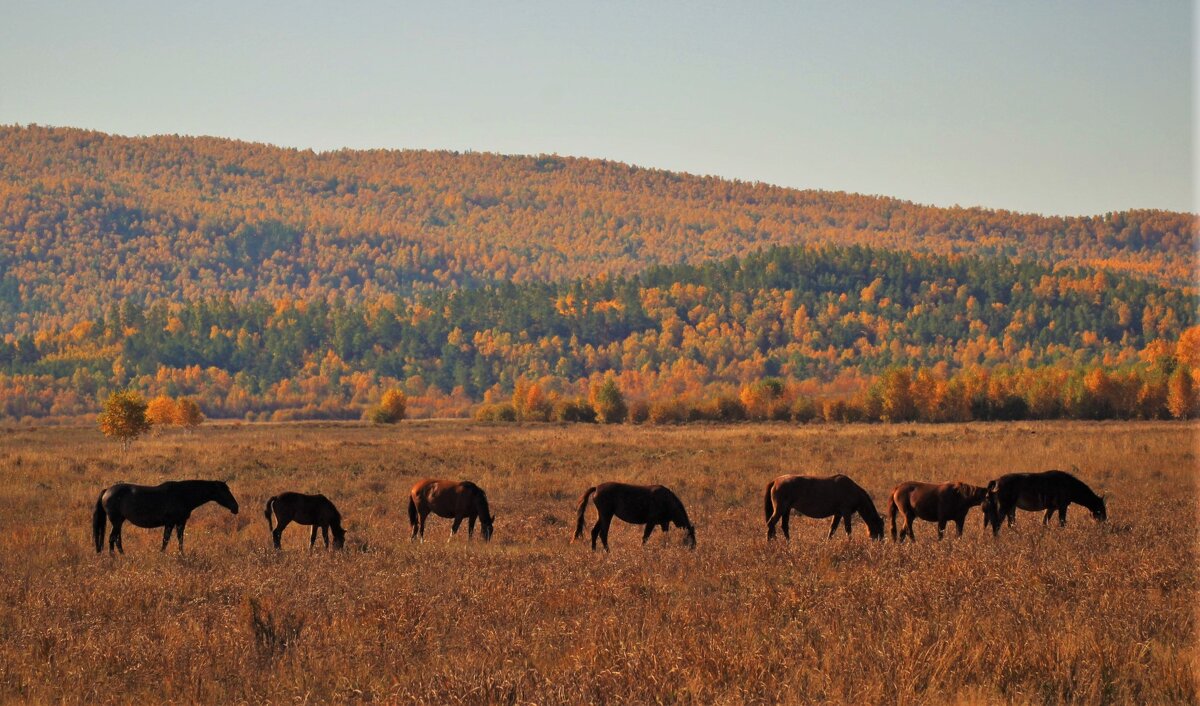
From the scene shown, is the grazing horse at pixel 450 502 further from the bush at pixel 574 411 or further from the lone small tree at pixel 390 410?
the lone small tree at pixel 390 410

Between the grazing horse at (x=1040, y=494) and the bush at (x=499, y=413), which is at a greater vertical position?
the grazing horse at (x=1040, y=494)

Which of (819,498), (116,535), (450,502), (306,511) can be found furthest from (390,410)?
(819,498)

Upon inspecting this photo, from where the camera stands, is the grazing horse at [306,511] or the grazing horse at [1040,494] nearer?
the grazing horse at [306,511]

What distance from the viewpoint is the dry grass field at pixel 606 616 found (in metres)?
9.55

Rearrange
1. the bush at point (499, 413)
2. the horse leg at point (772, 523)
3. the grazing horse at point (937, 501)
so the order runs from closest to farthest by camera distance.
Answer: the horse leg at point (772, 523), the grazing horse at point (937, 501), the bush at point (499, 413)

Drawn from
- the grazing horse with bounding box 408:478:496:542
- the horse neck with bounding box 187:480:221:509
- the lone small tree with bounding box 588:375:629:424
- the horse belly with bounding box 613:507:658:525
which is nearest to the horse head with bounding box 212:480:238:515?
the horse neck with bounding box 187:480:221:509

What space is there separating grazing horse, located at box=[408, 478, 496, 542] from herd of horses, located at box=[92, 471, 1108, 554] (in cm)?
2

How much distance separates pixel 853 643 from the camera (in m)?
10.4

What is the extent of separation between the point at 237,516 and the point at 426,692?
15.8 m

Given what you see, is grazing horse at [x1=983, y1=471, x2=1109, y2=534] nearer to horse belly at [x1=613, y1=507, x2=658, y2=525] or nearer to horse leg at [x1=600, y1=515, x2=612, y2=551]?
horse belly at [x1=613, y1=507, x2=658, y2=525]

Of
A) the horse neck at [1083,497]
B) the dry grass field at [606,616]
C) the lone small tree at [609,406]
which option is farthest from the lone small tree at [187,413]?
the horse neck at [1083,497]

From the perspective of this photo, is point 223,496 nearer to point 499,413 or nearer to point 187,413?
point 187,413

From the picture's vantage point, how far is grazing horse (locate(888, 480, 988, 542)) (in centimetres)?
2055

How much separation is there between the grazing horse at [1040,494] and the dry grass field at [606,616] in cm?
48
